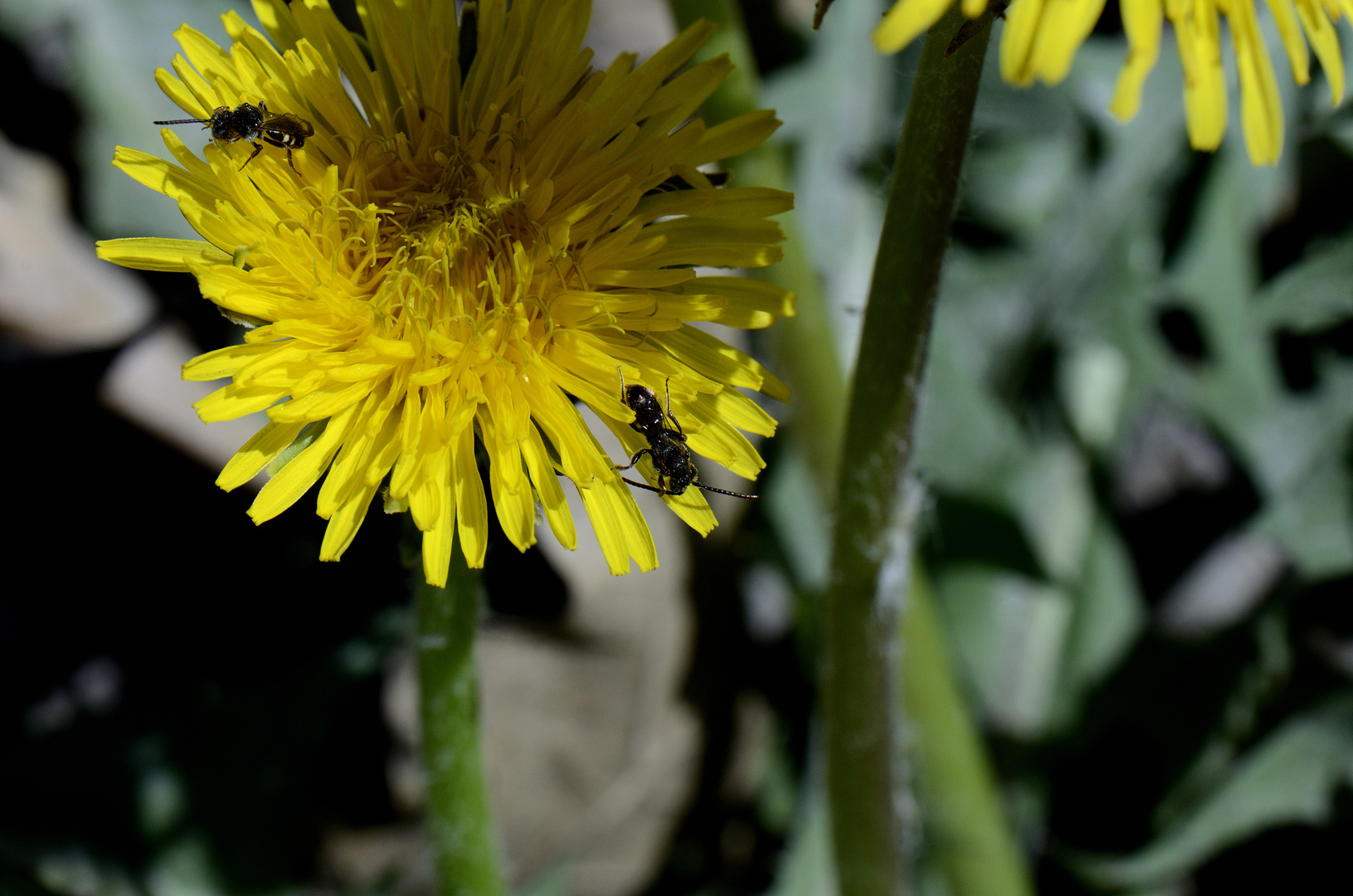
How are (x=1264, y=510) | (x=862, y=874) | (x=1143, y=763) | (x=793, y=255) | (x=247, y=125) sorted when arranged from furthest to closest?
(x=1143, y=763) → (x=1264, y=510) → (x=793, y=255) → (x=862, y=874) → (x=247, y=125)

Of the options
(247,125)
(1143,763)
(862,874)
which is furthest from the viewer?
(1143,763)

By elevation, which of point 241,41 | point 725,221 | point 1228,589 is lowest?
point 1228,589

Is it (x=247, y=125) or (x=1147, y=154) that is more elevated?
(x=1147, y=154)

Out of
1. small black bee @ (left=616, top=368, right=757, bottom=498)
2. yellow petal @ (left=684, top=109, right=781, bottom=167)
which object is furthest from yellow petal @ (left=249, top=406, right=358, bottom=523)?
yellow petal @ (left=684, top=109, right=781, bottom=167)

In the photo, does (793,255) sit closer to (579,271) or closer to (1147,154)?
(579,271)

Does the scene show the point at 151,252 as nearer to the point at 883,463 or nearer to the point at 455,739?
the point at 455,739

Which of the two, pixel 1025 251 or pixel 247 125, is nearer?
pixel 247 125

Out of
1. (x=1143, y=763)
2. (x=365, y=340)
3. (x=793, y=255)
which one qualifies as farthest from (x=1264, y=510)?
(x=365, y=340)

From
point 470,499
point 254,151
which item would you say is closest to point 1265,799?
point 470,499
